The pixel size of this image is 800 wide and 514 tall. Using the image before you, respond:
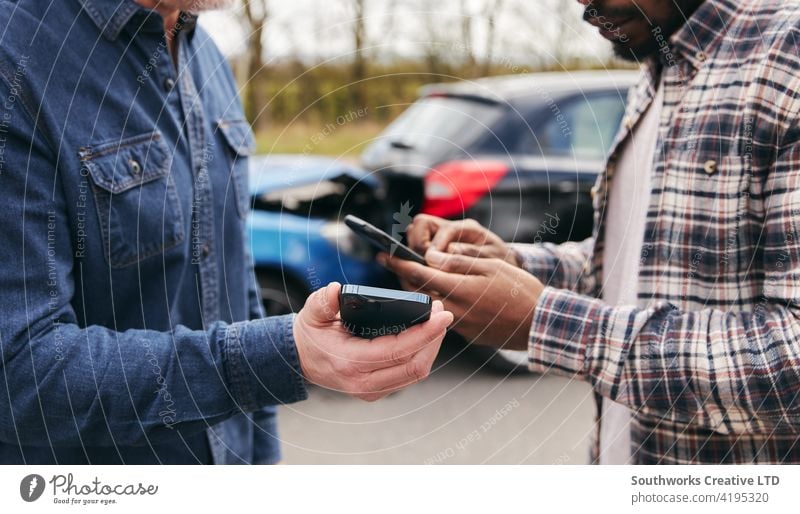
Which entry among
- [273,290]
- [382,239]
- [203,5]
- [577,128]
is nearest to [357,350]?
[382,239]

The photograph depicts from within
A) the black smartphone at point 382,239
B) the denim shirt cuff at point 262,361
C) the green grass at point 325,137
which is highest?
the green grass at point 325,137

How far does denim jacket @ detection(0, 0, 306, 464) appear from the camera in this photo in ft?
3.23

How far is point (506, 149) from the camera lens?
295cm

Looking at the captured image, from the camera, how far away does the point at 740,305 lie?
3.67 ft

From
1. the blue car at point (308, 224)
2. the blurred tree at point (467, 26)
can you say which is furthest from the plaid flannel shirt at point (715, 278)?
the blue car at point (308, 224)

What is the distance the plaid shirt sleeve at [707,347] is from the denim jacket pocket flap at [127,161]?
0.69m

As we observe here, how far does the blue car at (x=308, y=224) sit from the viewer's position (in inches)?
80.5

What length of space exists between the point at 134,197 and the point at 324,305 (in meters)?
0.40

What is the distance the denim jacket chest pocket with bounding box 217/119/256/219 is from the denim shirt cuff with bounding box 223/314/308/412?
376 mm

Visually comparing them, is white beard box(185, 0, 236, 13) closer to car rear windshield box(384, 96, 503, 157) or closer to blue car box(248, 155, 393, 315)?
blue car box(248, 155, 393, 315)

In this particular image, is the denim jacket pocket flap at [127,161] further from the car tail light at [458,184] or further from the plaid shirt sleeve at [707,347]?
the car tail light at [458,184]

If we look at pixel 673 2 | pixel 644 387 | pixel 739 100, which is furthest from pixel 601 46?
pixel 644 387

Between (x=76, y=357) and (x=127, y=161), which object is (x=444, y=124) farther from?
(x=76, y=357)
